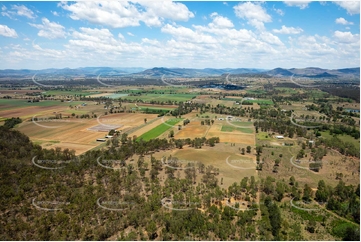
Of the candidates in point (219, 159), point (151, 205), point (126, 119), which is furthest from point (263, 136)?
point (126, 119)

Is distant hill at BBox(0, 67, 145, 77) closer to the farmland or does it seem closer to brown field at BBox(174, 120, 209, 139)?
the farmland

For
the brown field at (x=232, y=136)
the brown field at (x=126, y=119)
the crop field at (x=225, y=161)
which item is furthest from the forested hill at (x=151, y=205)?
the brown field at (x=126, y=119)

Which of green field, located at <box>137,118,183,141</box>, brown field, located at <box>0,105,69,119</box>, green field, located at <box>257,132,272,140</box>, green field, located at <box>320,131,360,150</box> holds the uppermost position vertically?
brown field, located at <box>0,105,69,119</box>

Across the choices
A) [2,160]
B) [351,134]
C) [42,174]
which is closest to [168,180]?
[42,174]

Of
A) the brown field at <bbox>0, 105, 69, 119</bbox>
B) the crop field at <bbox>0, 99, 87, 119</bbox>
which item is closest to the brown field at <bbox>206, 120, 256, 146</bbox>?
the crop field at <bbox>0, 99, 87, 119</bbox>

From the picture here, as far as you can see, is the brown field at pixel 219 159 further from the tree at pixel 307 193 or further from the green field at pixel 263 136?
the green field at pixel 263 136

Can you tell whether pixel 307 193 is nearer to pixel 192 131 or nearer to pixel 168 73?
pixel 192 131

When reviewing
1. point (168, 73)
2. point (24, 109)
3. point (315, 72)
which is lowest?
point (24, 109)

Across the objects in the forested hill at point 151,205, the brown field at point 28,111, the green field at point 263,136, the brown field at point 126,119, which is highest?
the brown field at point 28,111
